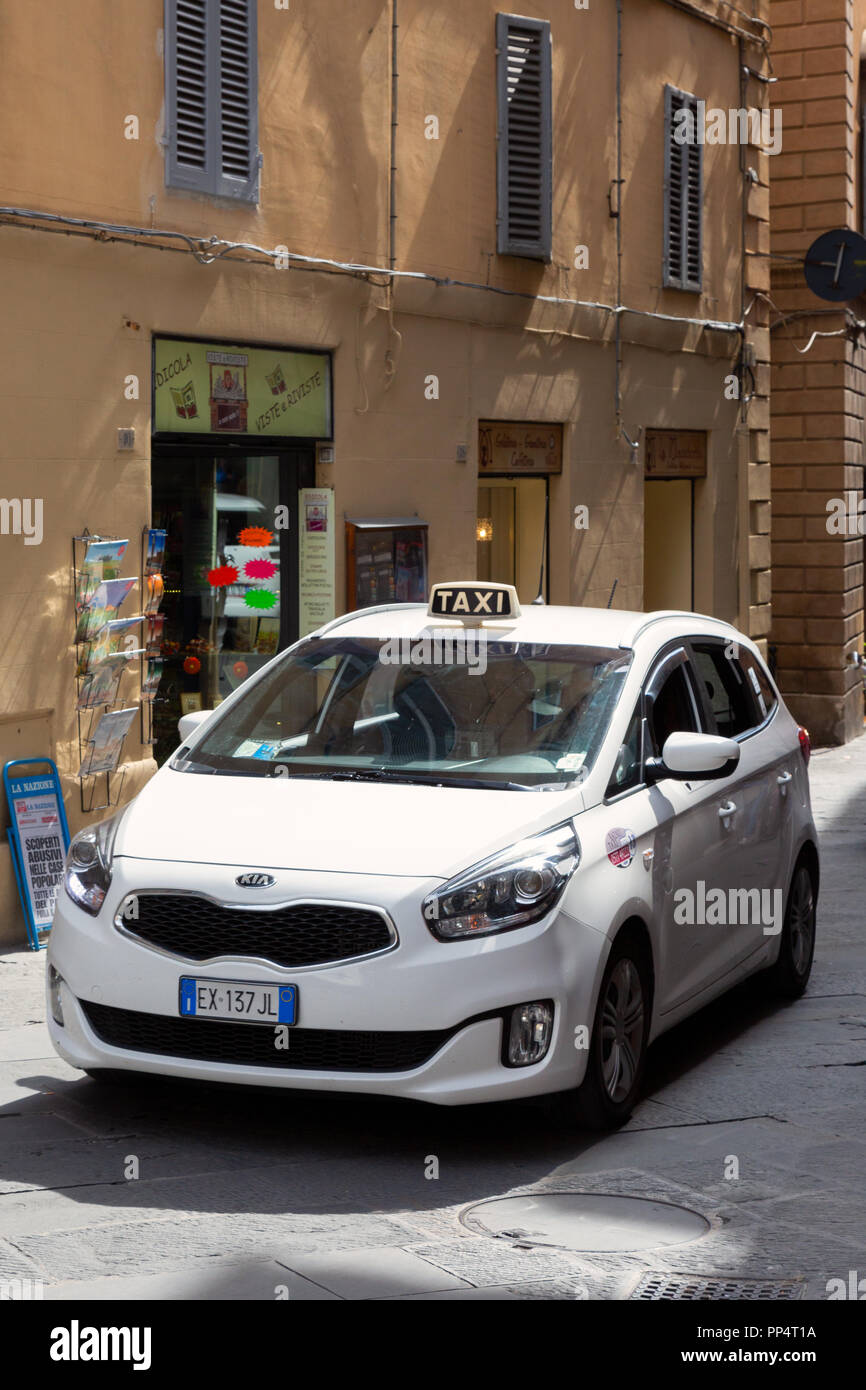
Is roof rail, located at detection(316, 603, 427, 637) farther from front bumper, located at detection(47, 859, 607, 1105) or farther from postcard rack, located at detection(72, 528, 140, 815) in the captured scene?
postcard rack, located at detection(72, 528, 140, 815)

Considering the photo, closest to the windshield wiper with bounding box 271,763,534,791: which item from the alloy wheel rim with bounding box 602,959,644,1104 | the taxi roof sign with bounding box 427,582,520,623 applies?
the alloy wheel rim with bounding box 602,959,644,1104

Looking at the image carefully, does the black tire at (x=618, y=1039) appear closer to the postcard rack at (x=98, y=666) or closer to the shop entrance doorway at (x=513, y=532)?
the postcard rack at (x=98, y=666)

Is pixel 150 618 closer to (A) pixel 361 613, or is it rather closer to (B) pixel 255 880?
(A) pixel 361 613

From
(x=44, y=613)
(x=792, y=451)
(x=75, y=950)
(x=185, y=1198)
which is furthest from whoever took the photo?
(x=792, y=451)

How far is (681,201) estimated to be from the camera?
17.3 meters

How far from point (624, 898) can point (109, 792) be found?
506 cm

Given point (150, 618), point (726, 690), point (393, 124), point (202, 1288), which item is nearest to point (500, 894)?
point (202, 1288)

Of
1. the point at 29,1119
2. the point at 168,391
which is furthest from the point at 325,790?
the point at 168,391

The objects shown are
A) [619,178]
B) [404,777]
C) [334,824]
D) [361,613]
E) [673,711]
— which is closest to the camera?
[334,824]

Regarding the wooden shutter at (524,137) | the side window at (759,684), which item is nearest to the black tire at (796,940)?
the side window at (759,684)

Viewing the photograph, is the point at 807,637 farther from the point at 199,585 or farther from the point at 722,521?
the point at 199,585

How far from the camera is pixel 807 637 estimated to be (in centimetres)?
2177

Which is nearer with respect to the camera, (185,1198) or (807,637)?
(185,1198)

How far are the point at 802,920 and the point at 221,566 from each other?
4858mm
